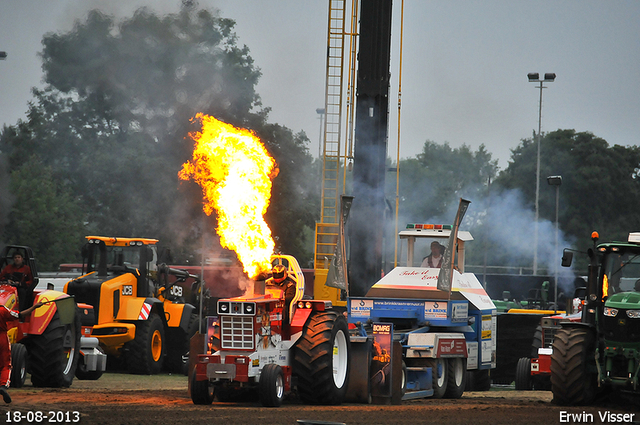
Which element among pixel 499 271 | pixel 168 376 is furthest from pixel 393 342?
pixel 499 271

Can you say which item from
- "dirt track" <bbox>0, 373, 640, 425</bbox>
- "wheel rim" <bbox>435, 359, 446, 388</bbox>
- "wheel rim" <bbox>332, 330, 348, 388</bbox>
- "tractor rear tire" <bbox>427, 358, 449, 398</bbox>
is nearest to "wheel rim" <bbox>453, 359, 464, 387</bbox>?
"tractor rear tire" <bbox>427, 358, 449, 398</bbox>

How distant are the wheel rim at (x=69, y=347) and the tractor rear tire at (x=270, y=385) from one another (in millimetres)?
5004

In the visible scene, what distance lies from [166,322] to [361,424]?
35.5ft

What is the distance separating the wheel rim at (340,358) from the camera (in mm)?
12547

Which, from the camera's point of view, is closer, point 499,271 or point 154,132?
point 154,132

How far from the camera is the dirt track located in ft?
31.9

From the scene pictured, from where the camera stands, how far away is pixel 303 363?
12000mm

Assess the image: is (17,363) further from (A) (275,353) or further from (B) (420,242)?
(B) (420,242)

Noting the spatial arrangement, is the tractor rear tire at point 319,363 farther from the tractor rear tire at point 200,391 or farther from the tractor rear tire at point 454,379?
the tractor rear tire at point 454,379

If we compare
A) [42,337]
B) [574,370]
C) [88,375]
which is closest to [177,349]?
[88,375]

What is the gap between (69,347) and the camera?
1509cm

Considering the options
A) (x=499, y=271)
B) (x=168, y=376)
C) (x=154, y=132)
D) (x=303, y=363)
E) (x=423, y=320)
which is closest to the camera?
(x=303, y=363)

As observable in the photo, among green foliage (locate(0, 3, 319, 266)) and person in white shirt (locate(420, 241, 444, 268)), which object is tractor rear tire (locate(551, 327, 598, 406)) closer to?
person in white shirt (locate(420, 241, 444, 268))

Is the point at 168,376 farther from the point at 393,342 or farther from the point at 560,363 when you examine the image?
the point at 560,363
